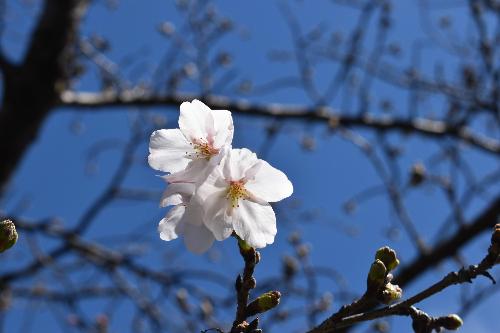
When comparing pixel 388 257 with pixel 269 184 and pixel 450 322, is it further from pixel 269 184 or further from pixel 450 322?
pixel 269 184

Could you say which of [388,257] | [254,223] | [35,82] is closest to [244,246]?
[254,223]

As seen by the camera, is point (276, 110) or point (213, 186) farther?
point (276, 110)

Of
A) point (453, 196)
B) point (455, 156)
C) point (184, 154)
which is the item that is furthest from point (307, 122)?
point (184, 154)

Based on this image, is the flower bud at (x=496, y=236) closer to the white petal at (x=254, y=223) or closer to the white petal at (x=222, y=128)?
the white petal at (x=254, y=223)

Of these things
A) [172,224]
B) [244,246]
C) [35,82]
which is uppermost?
[244,246]

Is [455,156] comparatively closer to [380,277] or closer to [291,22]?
[291,22]

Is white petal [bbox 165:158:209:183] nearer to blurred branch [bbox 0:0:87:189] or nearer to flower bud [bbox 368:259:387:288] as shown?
flower bud [bbox 368:259:387:288]

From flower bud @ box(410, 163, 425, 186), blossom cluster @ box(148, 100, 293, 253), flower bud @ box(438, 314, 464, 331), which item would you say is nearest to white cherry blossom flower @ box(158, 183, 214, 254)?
blossom cluster @ box(148, 100, 293, 253)

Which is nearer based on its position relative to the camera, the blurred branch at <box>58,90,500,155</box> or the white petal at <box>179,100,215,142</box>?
the white petal at <box>179,100,215,142</box>
